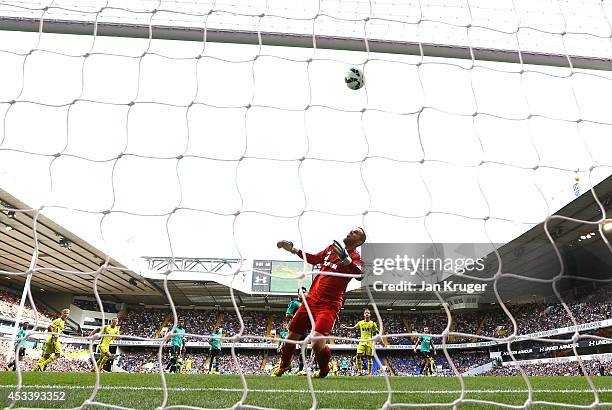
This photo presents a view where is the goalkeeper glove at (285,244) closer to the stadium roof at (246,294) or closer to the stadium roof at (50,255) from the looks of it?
the stadium roof at (246,294)

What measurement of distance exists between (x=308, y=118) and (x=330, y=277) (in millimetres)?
1309

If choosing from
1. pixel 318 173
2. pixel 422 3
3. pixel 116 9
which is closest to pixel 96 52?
pixel 116 9

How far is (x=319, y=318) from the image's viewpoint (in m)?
3.78

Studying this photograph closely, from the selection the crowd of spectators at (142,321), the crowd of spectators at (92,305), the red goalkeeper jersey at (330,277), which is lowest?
the red goalkeeper jersey at (330,277)

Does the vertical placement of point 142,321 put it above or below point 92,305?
below

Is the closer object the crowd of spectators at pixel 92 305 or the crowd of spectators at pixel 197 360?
the crowd of spectators at pixel 197 360

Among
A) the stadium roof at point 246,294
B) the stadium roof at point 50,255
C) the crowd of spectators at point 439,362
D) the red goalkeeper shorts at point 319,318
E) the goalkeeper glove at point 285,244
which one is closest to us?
the goalkeeper glove at point 285,244

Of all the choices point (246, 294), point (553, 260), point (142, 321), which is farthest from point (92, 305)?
point (553, 260)

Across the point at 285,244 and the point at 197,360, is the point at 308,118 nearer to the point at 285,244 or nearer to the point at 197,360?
the point at 285,244

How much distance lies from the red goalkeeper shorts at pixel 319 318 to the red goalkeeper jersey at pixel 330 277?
0.14 ft

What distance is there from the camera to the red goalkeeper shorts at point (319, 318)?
12.3ft

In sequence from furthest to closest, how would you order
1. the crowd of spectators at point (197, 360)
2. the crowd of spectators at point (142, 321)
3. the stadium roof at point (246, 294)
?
the crowd of spectators at point (142, 321), the crowd of spectators at point (197, 360), the stadium roof at point (246, 294)

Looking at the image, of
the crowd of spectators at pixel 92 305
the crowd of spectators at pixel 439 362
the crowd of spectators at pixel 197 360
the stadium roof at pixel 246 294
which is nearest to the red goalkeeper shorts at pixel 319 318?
the stadium roof at pixel 246 294

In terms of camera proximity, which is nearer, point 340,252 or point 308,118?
point 340,252
